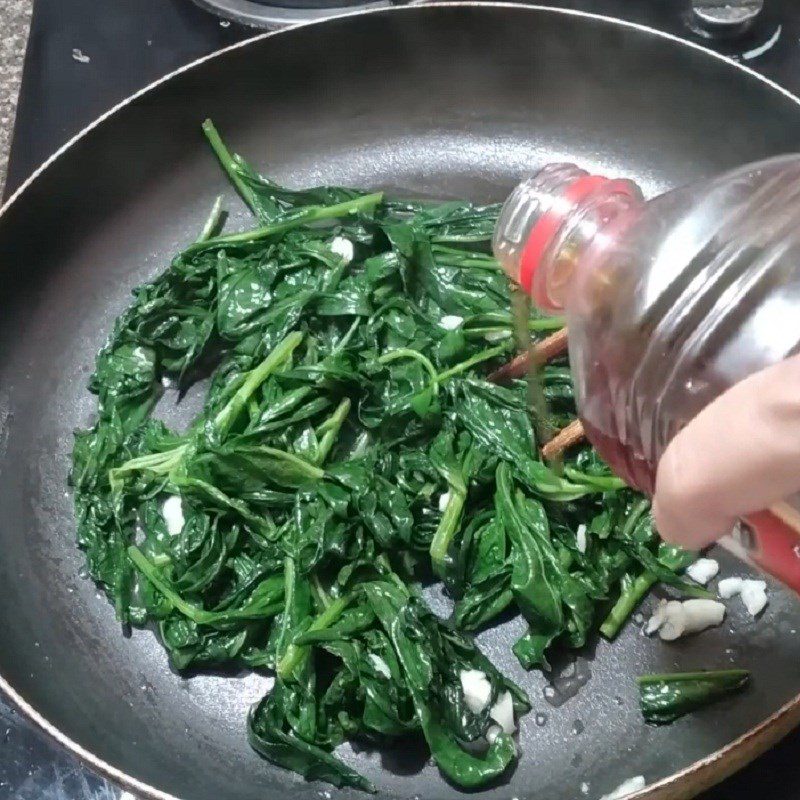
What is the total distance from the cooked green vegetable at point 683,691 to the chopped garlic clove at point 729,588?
12 centimetres

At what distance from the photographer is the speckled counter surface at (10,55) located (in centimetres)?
214

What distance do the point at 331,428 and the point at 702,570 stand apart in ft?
2.16

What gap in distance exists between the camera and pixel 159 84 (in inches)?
68.3

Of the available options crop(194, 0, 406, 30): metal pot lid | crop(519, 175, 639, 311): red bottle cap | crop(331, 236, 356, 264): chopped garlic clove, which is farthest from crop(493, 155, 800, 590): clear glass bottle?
crop(194, 0, 406, 30): metal pot lid

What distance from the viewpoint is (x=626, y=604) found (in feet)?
4.47

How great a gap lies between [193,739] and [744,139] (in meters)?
1.48

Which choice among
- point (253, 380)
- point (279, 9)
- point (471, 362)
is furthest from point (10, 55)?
point (471, 362)

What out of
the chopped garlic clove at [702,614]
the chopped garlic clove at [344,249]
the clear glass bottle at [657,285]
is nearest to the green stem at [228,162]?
the chopped garlic clove at [344,249]

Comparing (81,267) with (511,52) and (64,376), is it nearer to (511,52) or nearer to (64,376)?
(64,376)

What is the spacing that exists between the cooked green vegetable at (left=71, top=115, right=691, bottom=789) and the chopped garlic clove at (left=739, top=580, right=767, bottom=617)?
108 millimetres

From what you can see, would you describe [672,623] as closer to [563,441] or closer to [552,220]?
[563,441]

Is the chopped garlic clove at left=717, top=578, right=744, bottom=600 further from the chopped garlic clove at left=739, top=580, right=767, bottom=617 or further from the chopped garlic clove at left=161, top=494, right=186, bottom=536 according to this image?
the chopped garlic clove at left=161, top=494, right=186, bottom=536

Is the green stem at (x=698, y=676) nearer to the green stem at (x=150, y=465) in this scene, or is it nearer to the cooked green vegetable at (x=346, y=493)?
the cooked green vegetable at (x=346, y=493)

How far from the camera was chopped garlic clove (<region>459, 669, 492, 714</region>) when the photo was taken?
1.29 meters
